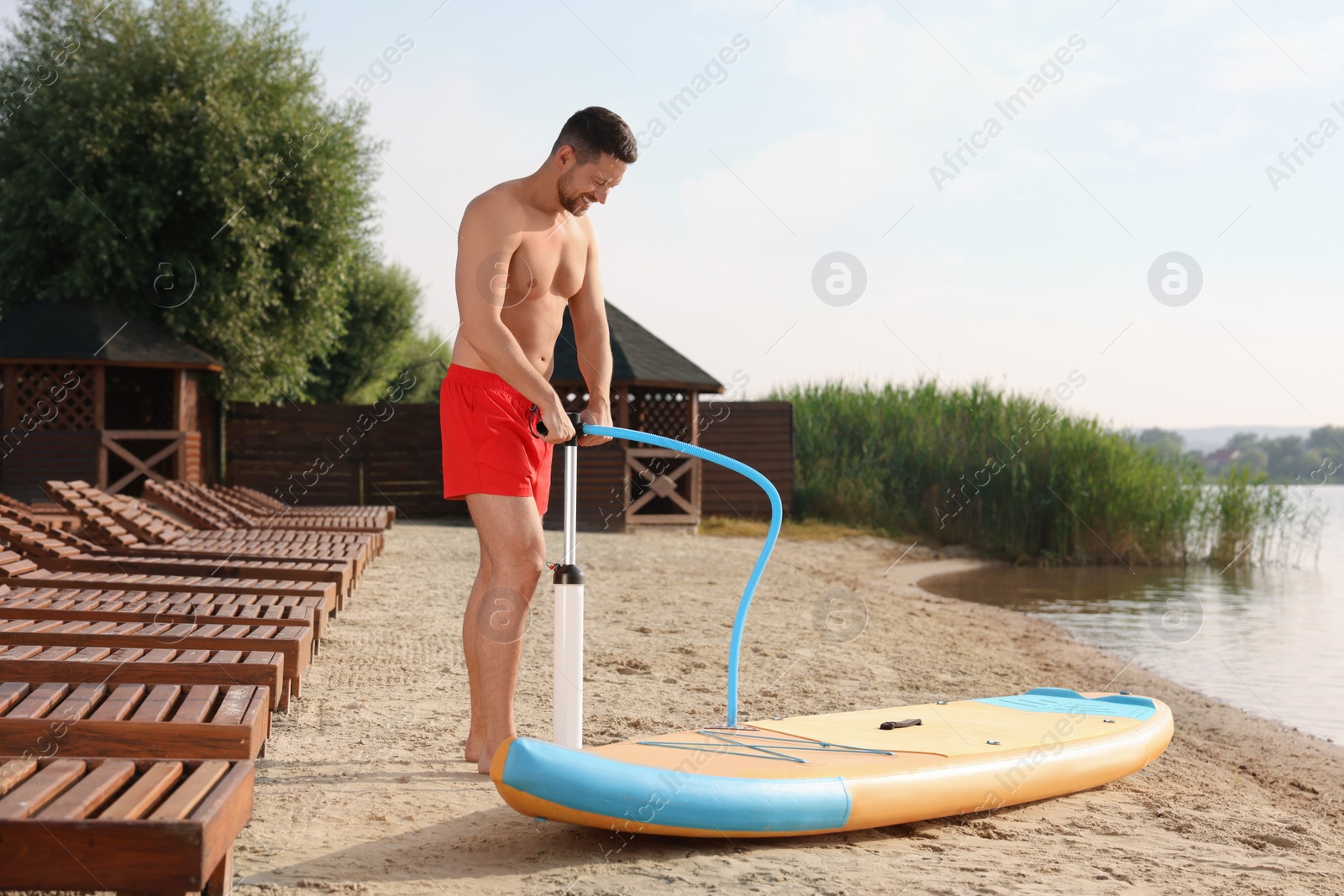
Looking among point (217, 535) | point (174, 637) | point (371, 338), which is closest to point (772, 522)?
point (174, 637)

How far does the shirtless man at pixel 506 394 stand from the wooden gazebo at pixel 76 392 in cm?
1312

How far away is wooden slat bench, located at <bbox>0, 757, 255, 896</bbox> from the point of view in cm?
201

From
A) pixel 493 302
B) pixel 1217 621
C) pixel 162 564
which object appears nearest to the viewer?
pixel 493 302

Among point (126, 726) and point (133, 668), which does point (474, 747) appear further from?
point (126, 726)

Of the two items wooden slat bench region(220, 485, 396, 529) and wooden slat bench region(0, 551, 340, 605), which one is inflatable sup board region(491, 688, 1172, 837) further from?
wooden slat bench region(220, 485, 396, 529)

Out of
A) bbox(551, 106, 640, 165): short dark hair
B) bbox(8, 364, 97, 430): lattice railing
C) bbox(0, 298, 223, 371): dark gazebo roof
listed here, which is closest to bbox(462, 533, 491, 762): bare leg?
bbox(551, 106, 640, 165): short dark hair

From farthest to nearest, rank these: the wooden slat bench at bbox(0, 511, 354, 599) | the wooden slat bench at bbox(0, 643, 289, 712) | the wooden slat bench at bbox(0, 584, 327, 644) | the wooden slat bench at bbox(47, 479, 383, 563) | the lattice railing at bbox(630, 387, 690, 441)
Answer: the lattice railing at bbox(630, 387, 690, 441)
the wooden slat bench at bbox(47, 479, 383, 563)
the wooden slat bench at bbox(0, 511, 354, 599)
the wooden slat bench at bbox(0, 584, 327, 644)
the wooden slat bench at bbox(0, 643, 289, 712)

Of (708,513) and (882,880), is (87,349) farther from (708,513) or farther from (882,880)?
(882,880)

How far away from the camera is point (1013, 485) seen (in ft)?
60.8

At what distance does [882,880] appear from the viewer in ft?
9.39

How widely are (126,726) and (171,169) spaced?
1727 cm

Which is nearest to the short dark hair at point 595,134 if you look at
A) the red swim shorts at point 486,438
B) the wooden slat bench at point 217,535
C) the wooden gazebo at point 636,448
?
the red swim shorts at point 486,438

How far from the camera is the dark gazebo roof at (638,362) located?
712 inches

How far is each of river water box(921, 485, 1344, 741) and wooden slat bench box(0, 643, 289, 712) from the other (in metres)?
5.34
